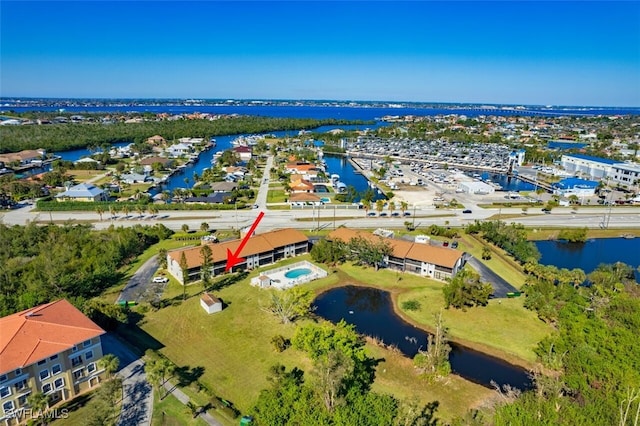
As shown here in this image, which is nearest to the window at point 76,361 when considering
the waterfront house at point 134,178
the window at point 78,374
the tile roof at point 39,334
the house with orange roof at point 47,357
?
the house with orange roof at point 47,357

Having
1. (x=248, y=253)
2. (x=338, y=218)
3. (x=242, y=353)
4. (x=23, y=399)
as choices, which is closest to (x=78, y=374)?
(x=23, y=399)

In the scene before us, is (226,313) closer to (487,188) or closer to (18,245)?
(18,245)

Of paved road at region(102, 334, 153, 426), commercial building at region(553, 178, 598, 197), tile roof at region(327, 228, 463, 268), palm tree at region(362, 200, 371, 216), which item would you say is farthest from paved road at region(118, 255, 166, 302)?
commercial building at region(553, 178, 598, 197)

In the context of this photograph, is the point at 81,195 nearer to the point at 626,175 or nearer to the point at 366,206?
the point at 366,206

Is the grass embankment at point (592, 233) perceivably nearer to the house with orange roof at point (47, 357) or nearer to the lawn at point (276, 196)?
the lawn at point (276, 196)

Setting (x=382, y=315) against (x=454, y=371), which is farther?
(x=382, y=315)

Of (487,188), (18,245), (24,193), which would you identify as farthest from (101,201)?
(487,188)
